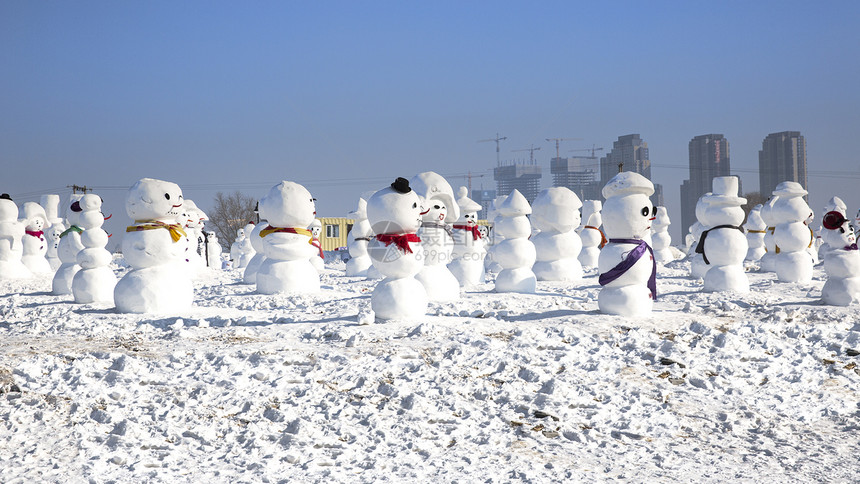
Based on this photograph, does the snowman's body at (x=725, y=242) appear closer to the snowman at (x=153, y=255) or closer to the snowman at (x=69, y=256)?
the snowman at (x=153, y=255)

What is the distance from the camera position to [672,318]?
7582mm

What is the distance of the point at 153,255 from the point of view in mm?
8414

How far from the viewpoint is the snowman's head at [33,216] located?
16.5 m

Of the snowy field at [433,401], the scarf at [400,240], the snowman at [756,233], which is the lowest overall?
the snowy field at [433,401]

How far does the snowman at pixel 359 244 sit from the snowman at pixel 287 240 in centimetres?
496

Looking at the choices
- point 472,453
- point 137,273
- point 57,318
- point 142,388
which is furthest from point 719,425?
point 57,318

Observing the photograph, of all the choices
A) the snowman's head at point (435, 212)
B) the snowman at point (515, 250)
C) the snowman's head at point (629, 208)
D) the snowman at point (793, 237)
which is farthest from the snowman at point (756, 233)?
the snowman's head at point (629, 208)

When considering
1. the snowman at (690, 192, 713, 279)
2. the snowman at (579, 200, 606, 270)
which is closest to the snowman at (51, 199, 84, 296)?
the snowman at (690, 192, 713, 279)

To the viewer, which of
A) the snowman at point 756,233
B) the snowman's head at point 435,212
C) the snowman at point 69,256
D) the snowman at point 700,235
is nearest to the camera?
the snowman's head at point 435,212

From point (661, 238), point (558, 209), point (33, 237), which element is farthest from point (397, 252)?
point (661, 238)

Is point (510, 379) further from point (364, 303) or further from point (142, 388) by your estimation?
point (364, 303)

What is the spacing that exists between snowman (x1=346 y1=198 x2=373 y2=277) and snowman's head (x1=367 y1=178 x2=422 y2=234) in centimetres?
880

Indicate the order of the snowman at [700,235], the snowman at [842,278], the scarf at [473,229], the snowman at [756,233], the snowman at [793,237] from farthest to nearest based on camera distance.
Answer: the snowman at [756,233], the snowman at [793,237], the scarf at [473,229], the snowman at [700,235], the snowman at [842,278]

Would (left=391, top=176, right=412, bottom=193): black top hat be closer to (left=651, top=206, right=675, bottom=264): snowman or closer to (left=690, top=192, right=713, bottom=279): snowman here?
(left=690, top=192, right=713, bottom=279): snowman
